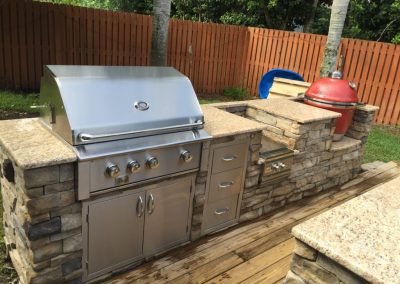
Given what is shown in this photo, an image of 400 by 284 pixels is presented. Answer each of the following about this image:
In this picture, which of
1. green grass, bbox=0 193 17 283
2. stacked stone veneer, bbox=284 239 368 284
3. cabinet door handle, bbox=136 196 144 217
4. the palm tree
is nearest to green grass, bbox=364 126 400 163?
the palm tree

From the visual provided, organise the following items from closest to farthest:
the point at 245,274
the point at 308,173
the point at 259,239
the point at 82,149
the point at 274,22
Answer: the point at 82,149 → the point at 245,274 → the point at 259,239 → the point at 308,173 → the point at 274,22

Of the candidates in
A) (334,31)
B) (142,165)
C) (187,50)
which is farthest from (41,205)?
(187,50)

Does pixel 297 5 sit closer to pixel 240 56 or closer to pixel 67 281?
pixel 240 56

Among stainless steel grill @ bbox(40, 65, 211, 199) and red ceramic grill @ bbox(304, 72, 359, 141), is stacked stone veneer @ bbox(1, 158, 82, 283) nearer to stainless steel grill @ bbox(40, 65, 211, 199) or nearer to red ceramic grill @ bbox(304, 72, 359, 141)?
stainless steel grill @ bbox(40, 65, 211, 199)

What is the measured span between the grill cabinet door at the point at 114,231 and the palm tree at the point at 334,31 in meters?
6.39

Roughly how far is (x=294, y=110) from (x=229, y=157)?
1.43 m

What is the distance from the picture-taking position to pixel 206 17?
14.7 m

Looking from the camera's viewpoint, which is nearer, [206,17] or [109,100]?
[109,100]

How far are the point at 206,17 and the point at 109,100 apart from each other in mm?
13017

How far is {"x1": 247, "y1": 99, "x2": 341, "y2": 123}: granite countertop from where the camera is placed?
13.7 feet

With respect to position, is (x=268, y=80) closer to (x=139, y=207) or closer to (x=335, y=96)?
(x=335, y=96)

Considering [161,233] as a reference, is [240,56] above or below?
above

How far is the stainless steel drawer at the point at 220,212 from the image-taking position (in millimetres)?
3588

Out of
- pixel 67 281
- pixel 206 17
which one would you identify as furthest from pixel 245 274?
pixel 206 17
